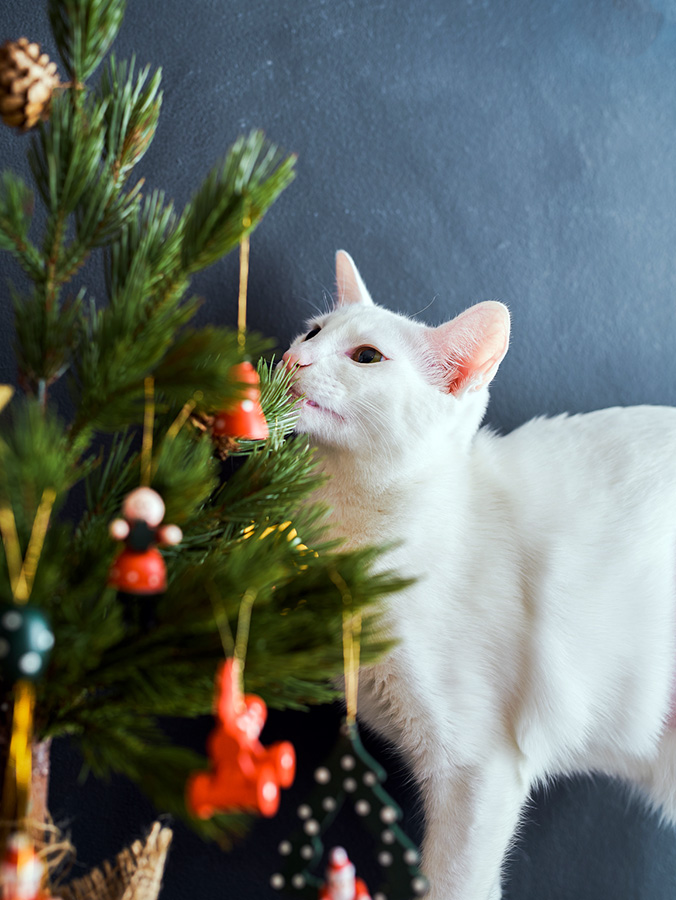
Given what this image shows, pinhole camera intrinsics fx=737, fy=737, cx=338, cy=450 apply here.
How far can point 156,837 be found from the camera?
67cm

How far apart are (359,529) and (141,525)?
0.51 metres

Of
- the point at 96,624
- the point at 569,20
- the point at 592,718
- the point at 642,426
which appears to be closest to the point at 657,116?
the point at 569,20

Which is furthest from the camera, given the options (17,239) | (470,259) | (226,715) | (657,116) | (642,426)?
(657,116)

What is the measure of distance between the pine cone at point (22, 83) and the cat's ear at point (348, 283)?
549 mm

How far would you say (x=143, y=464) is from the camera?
58 centimetres

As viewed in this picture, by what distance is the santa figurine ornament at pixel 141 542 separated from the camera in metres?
0.49

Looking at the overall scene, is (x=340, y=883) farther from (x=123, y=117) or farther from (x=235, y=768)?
(x=123, y=117)

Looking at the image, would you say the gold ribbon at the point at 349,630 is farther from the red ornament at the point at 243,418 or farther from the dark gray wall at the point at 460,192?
the dark gray wall at the point at 460,192

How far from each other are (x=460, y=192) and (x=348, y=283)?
0.30 m

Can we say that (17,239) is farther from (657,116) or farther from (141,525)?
(657,116)

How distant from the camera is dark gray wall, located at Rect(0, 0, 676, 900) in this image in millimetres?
1062

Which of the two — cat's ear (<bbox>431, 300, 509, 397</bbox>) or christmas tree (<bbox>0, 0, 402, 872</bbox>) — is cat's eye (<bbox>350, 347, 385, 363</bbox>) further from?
christmas tree (<bbox>0, 0, 402, 872</bbox>)

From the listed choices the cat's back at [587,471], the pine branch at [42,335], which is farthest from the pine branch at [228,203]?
the cat's back at [587,471]

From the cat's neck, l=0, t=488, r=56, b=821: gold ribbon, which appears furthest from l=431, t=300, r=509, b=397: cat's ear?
l=0, t=488, r=56, b=821: gold ribbon
